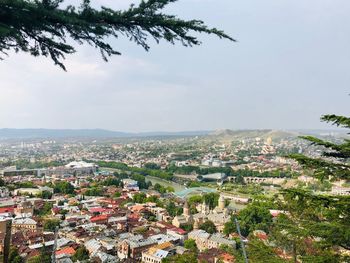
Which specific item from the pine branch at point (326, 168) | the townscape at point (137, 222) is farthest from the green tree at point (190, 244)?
the pine branch at point (326, 168)

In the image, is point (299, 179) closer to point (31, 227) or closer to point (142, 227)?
point (142, 227)

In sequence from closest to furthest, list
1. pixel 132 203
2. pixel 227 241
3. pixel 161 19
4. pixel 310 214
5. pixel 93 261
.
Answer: pixel 161 19, pixel 310 214, pixel 93 261, pixel 227 241, pixel 132 203

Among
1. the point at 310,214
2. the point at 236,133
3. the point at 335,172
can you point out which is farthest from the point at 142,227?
the point at 236,133

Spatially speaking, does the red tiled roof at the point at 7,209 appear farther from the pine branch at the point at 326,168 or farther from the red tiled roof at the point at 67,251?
the pine branch at the point at 326,168

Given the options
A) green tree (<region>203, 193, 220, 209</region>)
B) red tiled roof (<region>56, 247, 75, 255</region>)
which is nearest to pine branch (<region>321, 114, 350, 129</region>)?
red tiled roof (<region>56, 247, 75, 255</region>)

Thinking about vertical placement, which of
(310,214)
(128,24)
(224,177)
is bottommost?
(224,177)

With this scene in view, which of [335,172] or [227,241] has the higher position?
[335,172]

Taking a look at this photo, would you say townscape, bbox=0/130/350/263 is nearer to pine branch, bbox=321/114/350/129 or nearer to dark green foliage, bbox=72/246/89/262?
dark green foliage, bbox=72/246/89/262

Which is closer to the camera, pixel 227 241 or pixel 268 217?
pixel 227 241
